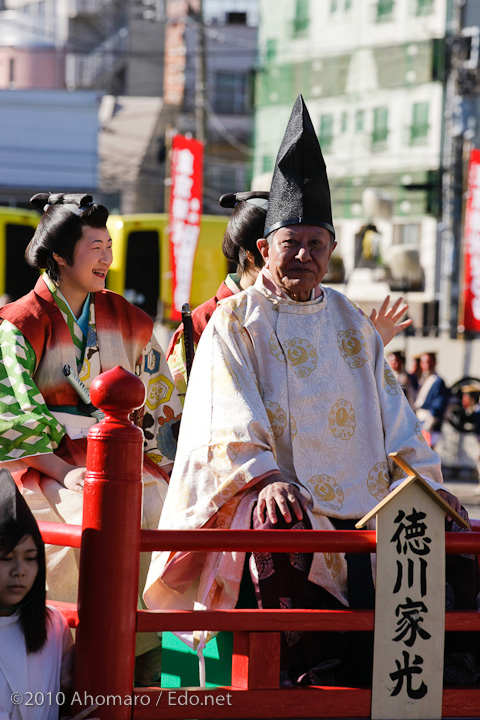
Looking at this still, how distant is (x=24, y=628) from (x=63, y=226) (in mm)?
1632

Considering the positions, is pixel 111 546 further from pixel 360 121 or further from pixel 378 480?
pixel 360 121

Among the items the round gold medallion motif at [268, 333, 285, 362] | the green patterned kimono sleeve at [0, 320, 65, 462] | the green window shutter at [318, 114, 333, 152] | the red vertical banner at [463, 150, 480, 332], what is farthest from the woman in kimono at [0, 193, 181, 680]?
the green window shutter at [318, 114, 333, 152]

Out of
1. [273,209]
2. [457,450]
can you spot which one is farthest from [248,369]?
[457,450]

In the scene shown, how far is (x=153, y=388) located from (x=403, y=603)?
1580 millimetres

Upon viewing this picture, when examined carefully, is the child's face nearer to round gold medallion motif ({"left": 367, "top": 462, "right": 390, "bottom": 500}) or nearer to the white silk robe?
the white silk robe

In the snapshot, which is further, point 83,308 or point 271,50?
point 271,50

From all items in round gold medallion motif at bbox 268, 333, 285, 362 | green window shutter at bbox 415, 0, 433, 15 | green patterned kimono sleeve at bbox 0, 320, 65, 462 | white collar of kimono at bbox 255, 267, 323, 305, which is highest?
green window shutter at bbox 415, 0, 433, 15

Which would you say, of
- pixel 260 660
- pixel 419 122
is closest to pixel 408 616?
pixel 260 660

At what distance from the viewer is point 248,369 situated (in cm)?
316

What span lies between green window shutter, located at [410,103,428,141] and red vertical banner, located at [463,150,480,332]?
319 inches

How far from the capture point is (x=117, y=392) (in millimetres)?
2496

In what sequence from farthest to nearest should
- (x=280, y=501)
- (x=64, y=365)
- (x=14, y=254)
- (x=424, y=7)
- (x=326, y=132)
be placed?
(x=326, y=132) < (x=424, y=7) < (x=14, y=254) < (x=64, y=365) < (x=280, y=501)

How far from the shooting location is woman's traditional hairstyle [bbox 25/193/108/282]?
3.72m

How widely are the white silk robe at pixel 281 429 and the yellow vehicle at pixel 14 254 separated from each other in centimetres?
1170
